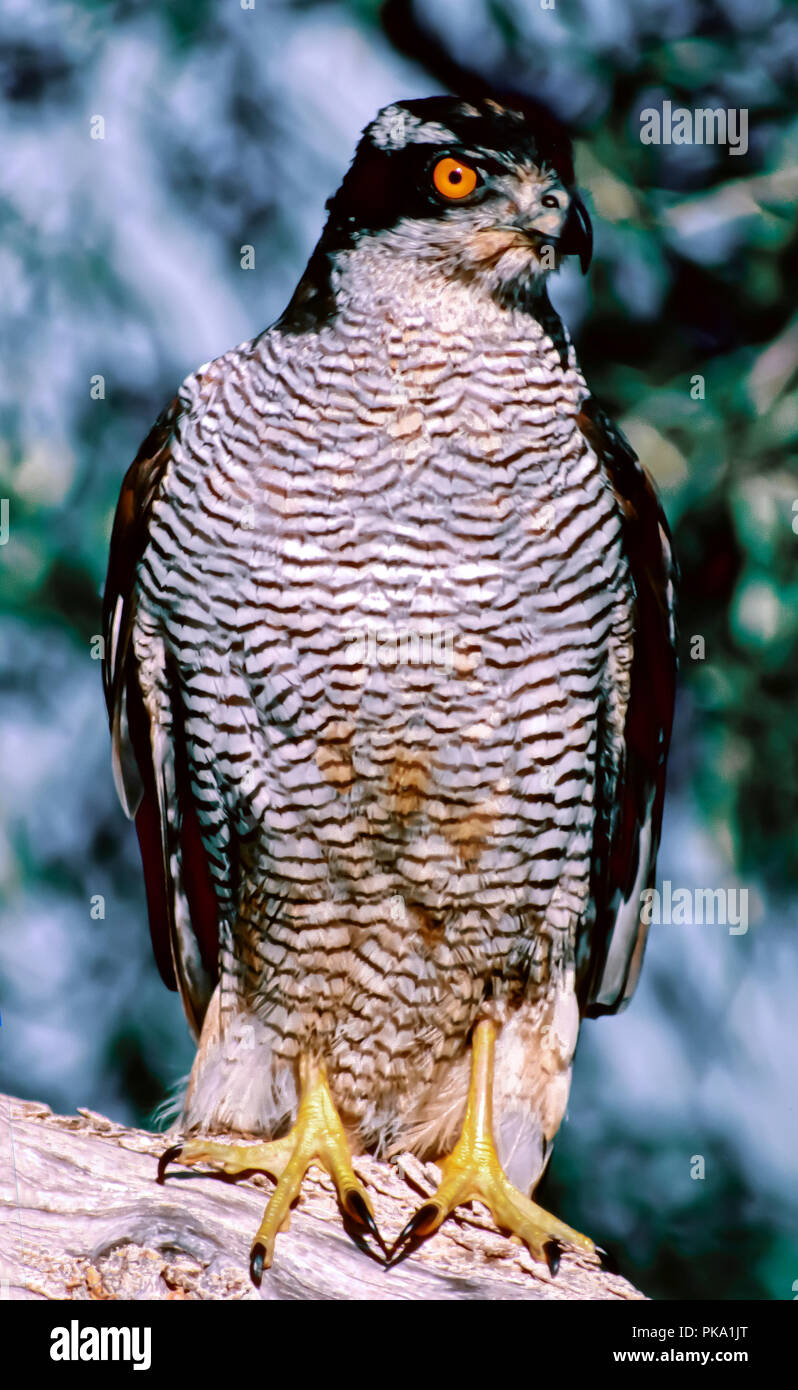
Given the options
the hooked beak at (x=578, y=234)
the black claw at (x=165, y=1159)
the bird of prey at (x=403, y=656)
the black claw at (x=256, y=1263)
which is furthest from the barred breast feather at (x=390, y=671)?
the black claw at (x=256, y=1263)

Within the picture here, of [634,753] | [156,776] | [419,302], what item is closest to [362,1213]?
[156,776]

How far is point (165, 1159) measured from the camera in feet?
7.77

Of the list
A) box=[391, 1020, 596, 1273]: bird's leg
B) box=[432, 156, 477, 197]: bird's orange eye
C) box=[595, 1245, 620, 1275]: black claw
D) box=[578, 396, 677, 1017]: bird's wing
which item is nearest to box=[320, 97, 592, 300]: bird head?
box=[432, 156, 477, 197]: bird's orange eye

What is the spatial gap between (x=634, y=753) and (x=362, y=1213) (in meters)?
1.01

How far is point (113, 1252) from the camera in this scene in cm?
214

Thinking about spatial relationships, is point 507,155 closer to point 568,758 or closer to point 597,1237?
point 568,758

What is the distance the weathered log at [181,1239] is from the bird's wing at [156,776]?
15.7 inches

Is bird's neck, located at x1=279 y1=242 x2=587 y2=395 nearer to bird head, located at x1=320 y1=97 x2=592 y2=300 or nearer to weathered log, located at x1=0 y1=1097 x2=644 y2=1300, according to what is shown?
bird head, located at x1=320 y1=97 x2=592 y2=300

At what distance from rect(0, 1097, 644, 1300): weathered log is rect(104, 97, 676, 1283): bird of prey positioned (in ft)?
0.15

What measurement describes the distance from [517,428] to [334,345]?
13.1 inches

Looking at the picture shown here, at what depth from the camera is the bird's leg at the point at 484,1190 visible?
2.45 meters

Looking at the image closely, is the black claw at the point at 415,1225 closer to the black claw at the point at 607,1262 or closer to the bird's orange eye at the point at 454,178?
the black claw at the point at 607,1262

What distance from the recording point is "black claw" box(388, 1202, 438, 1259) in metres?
2.39
